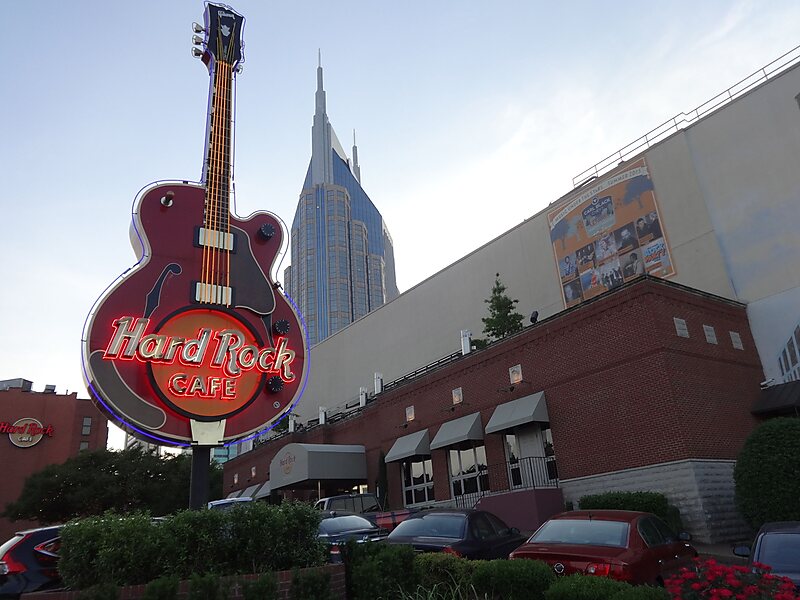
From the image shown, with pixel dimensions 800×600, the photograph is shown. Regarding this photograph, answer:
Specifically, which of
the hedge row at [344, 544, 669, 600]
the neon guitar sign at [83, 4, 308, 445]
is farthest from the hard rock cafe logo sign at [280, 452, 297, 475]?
the hedge row at [344, 544, 669, 600]

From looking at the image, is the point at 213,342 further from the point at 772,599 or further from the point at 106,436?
the point at 106,436

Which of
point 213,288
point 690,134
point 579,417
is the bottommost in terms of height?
point 579,417

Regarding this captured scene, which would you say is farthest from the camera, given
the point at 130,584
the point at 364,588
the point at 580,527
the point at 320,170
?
the point at 320,170

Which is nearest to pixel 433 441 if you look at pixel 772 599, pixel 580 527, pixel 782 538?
pixel 580 527

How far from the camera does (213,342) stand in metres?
20.0

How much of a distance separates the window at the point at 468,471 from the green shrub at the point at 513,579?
17.0 m

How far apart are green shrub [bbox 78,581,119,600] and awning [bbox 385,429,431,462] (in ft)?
66.9

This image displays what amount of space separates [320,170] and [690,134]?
167 metres

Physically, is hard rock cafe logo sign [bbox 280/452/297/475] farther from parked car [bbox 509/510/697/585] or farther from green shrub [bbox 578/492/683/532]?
parked car [bbox 509/510/697/585]

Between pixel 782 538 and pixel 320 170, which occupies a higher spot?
pixel 320 170

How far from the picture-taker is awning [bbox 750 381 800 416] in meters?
19.8

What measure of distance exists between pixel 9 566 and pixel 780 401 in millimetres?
20735

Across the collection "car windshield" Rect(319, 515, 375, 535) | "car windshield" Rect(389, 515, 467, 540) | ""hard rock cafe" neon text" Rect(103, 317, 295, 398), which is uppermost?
""hard rock cafe" neon text" Rect(103, 317, 295, 398)

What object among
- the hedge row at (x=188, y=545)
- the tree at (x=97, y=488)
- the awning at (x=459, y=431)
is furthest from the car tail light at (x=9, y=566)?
the tree at (x=97, y=488)
